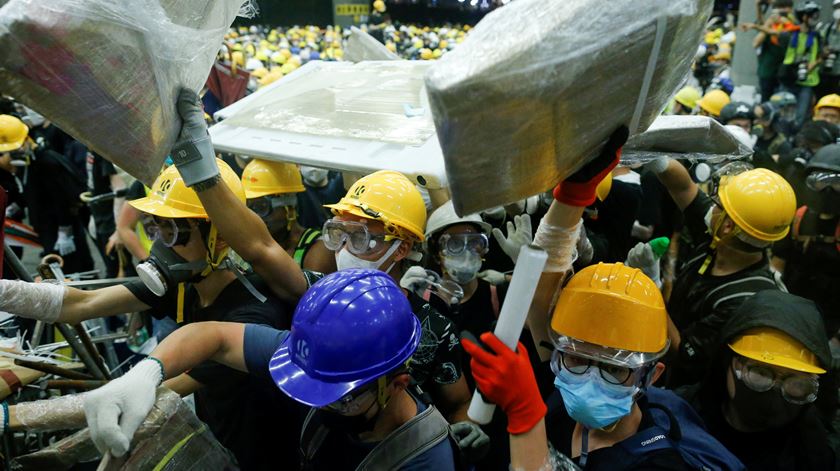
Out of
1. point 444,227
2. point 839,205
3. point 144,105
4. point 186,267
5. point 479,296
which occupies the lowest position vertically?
point 839,205

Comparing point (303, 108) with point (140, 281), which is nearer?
point (140, 281)

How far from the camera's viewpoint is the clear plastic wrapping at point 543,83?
3.27ft

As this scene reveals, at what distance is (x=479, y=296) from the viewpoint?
2.83 meters

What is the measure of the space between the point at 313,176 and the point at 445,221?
1626mm

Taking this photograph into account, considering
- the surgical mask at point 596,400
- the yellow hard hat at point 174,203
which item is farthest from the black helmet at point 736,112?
the yellow hard hat at point 174,203

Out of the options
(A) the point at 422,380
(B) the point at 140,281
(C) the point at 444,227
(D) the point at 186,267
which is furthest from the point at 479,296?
(B) the point at 140,281

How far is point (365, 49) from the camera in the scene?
4934 millimetres

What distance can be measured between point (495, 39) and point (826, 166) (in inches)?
130

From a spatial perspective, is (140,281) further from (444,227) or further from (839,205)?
(839,205)

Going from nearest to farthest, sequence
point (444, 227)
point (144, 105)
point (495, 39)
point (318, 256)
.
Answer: point (495, 39), point (144, 105), point (444, 227), point (318, 256)

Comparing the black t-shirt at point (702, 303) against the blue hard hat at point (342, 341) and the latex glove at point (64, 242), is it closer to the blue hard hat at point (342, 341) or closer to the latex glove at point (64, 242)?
the blue hard hat at point (342, 341)

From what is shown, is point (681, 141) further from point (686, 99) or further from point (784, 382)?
point (686, 99)

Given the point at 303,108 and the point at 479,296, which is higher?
the point at 303,108

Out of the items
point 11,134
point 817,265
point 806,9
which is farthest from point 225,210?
point 806,9
